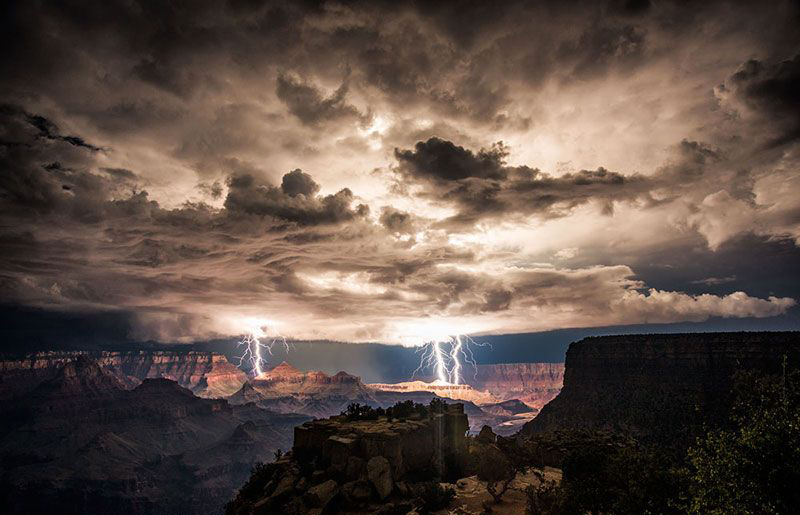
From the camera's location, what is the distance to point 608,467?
34.3m

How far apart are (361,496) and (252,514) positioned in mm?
11244

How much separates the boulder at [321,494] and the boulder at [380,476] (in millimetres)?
3891

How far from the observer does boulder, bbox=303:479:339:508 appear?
41938mm

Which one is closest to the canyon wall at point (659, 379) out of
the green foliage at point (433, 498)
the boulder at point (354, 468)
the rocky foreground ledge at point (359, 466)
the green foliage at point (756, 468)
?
the rocky foreground ledge at point (359, 466)

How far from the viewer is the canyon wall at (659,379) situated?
104750mm

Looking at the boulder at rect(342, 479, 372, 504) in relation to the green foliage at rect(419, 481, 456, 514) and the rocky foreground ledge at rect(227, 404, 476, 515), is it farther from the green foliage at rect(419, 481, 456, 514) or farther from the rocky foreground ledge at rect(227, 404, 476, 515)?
the green foliage at rect(419, 481, 456, 514)

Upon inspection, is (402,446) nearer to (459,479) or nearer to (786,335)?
(459,479)

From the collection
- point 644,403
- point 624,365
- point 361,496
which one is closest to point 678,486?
point 361,496

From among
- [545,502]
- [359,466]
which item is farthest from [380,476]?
[545,502]

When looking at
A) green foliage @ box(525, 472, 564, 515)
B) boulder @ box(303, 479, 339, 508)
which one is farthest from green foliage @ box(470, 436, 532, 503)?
boulder @ box(303, 479, 339, 508)

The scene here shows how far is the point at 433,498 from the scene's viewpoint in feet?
142

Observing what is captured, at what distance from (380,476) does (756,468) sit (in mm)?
32932

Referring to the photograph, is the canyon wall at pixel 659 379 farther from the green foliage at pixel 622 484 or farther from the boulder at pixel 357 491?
the boulder at pixel 357 491

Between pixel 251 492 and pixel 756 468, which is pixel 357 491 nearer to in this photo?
pixel 251 492
